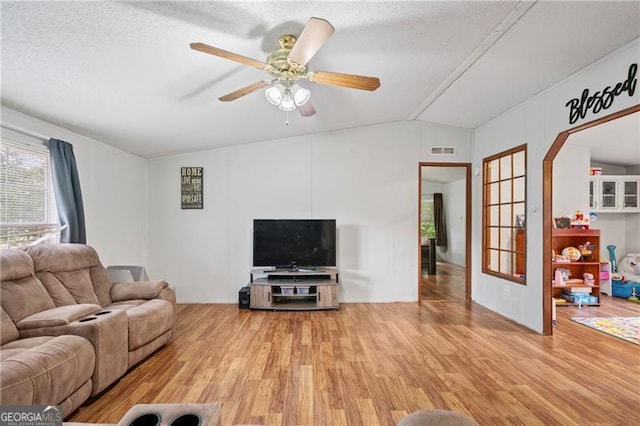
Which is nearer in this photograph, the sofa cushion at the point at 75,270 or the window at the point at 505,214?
the sofa cushion at the point at 75,270

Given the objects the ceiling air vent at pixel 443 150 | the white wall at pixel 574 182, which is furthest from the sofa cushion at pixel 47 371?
the white wall at pixel 574 182

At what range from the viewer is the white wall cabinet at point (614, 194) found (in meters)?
5.41

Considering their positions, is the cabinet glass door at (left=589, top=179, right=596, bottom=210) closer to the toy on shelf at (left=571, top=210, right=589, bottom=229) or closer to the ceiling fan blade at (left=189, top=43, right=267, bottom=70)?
the toy on shelf at (left=571, top=210, right=589, bottom=229)

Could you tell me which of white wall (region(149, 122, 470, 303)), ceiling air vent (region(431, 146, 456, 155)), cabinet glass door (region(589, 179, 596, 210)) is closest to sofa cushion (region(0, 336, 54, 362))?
white wall (region(149, 122, 470, 303))

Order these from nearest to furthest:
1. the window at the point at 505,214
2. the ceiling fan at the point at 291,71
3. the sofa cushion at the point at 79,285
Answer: the ceiling fan at the point at 291,71
the sofa cushion at the point at 79,285
the window at the point at 505,214

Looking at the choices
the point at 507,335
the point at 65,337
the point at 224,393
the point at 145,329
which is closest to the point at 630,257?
the point at 507,335

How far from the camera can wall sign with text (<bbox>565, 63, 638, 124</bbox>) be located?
243cm

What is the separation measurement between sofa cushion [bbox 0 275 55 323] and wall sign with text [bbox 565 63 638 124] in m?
5.03

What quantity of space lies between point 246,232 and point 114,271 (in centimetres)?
178

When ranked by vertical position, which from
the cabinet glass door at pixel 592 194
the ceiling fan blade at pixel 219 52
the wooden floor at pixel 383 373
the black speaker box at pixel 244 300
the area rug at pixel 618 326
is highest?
the ceiling fan blade at pixel 219 52

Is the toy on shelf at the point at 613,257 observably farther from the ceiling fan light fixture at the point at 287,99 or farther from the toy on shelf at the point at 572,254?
the ceiling fan light fixture at the point at 287,99

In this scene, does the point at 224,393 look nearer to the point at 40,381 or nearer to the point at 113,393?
the point at 113,393

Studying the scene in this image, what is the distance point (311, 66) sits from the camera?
2703mm

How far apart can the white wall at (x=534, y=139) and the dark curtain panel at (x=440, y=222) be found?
472 cm
